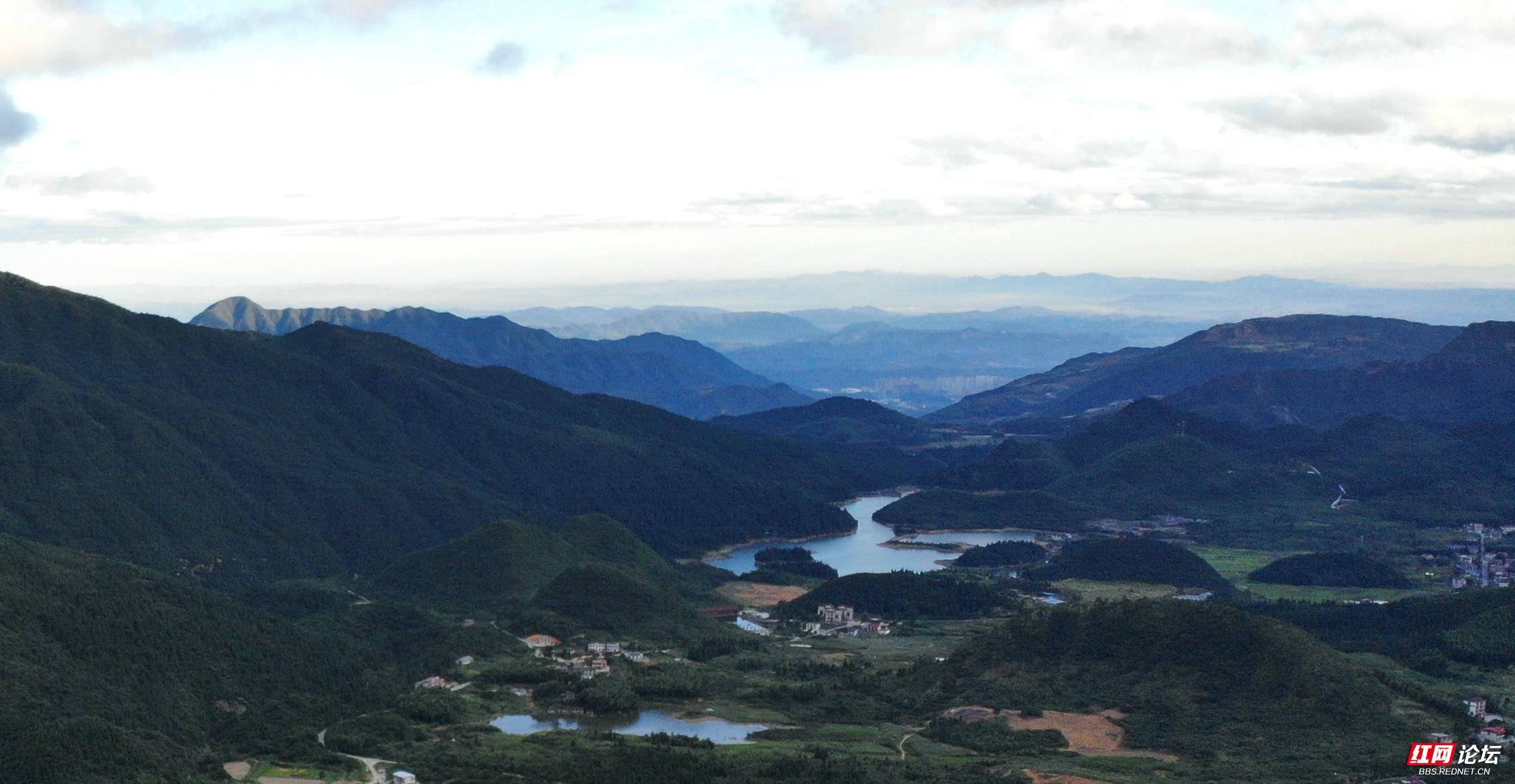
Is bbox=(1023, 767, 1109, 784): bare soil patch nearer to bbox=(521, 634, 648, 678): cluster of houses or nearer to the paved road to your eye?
the paved road

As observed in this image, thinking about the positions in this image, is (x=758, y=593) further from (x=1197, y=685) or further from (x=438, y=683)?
(x=1197, y=685)

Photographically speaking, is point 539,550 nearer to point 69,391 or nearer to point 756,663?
point 756,663

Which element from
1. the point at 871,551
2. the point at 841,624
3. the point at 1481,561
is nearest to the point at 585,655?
the point at 841,624

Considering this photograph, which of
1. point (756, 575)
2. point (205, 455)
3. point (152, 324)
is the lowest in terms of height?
point (756, 575)

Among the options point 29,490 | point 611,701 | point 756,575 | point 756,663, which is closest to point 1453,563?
point 756,575

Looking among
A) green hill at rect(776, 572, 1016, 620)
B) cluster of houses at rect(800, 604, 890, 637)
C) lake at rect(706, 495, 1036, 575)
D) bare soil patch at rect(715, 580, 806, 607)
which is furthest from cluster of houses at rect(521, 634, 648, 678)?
lake at rect(706, 495, 1036, 575)

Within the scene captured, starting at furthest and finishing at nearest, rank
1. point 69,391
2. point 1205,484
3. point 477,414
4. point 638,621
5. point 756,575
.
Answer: point 1205,484
point 477,414
point 756,575
point 69,391
point 638,621
